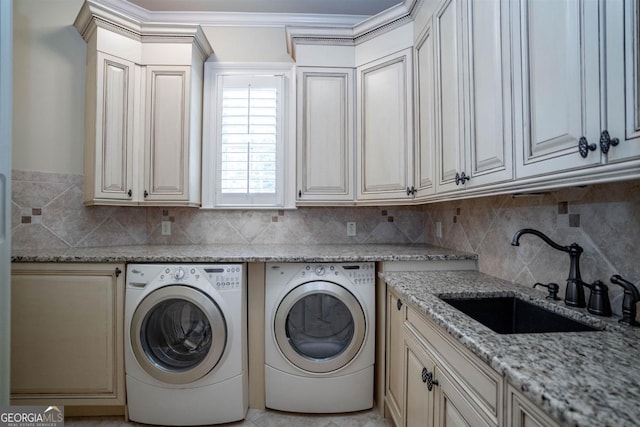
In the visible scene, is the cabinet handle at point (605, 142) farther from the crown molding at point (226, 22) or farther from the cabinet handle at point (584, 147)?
the crown molding at point (226, 22)

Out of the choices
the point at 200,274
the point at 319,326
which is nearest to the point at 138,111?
the point at 200,274

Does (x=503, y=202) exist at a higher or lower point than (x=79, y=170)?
lower

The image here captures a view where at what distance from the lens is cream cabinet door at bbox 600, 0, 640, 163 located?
61 cm

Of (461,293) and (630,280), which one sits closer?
(630,280)

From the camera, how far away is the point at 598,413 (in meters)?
0.47

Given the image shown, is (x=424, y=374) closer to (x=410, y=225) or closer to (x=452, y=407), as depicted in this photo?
(x=452, y=407)

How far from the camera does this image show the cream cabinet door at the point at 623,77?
0.61 m

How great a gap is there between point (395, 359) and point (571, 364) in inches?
41.4

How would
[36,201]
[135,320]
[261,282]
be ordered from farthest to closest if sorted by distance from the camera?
[36,201] → [261,282] → [135,320]

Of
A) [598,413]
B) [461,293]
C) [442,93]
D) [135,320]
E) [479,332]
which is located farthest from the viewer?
[135,320]

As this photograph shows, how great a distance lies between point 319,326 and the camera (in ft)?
5.80

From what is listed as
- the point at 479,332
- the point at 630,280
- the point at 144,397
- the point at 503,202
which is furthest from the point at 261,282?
the point at 630,280

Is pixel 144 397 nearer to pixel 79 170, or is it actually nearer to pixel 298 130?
pixel 79 170

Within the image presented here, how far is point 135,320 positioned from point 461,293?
1.73 meters
